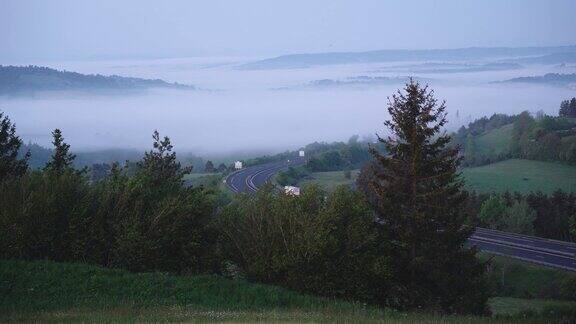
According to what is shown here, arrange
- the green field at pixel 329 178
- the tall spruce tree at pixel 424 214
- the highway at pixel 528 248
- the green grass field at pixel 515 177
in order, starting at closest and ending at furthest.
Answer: the tall spruce tree at pixel 424 214
the highway at pixel 528 248
the green field at pixel 329 178
the green grass field at pixel 515 177

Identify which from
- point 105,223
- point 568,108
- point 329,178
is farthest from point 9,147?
point 568,108

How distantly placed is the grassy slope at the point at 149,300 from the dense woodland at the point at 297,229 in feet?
6.20

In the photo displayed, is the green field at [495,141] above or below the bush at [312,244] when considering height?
below

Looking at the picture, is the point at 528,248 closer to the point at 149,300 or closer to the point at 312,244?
the point at 312,244

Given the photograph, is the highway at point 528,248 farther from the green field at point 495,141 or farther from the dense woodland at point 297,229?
the green field at point 495,141

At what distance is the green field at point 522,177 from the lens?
77.2 m

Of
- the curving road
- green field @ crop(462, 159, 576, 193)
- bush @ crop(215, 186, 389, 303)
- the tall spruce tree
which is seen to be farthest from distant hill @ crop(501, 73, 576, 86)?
bush @ crop(215, 186, 389, 303)

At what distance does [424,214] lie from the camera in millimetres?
23000

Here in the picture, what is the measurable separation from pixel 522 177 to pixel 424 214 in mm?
65674

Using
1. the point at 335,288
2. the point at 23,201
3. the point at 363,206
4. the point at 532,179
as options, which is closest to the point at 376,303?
the point at 335,288

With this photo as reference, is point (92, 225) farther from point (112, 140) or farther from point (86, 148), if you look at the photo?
point (112, 140)

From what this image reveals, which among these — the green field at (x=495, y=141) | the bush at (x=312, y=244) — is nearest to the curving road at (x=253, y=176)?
the bush at (x=312, y=244)

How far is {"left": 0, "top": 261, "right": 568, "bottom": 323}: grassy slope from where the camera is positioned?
15.0 meters

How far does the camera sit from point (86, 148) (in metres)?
164
